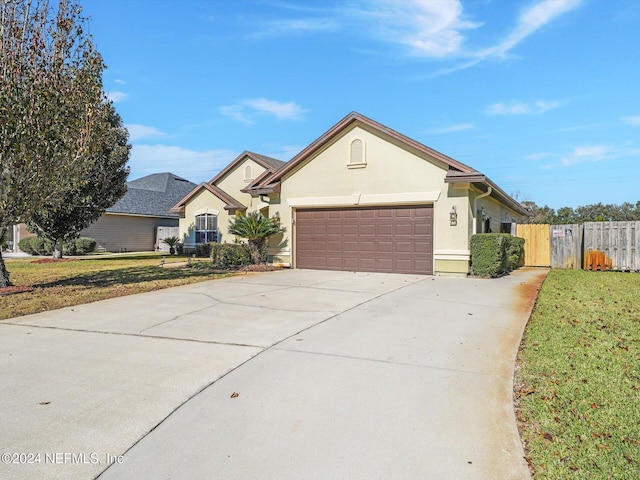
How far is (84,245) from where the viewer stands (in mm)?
26312

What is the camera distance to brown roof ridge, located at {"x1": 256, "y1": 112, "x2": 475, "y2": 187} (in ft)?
45.0

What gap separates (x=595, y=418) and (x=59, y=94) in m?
11.5

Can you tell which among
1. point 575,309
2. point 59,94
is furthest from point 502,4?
point 59,94

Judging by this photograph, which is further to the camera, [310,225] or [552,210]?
[552,210]

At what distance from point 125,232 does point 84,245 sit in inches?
166

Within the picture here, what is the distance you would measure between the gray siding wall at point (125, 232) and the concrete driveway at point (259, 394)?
23.4 metres

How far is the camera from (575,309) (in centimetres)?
849

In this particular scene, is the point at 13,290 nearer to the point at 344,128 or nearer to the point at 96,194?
the point at 96,194

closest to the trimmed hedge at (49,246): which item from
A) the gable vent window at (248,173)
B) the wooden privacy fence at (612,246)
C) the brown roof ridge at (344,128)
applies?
the gable vent window at (248,173)

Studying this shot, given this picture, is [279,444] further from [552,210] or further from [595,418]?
[552,210]

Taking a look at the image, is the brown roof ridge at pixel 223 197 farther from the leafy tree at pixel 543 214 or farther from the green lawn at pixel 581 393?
the leafy tree at pixel 543 214

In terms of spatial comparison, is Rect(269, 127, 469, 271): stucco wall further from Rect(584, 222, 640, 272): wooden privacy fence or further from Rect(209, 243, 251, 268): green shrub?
Rect(584, 222, 640, 272): wooden privacy fence

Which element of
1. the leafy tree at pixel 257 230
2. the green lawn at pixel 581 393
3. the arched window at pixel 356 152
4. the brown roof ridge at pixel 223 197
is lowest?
the green lawn at pixel 581 393

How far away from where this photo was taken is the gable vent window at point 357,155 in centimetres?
1519
